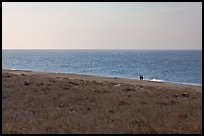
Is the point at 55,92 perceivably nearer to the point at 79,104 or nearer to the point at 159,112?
the point at 79,104

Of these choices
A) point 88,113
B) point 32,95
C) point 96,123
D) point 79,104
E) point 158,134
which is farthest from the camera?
point 32,95

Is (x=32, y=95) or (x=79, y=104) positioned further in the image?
(x=32, y=95)

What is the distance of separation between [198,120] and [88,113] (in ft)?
17.3

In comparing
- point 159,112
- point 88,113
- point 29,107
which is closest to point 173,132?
point 159,112

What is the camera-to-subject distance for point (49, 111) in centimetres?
1587

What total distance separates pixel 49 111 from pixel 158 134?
606cm

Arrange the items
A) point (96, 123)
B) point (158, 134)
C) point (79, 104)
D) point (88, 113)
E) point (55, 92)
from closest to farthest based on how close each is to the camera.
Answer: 1. point (158, 134)
2. point (96, 123)
3. point (88, 113)
4. point (79, 104)
5. point (55, 92)

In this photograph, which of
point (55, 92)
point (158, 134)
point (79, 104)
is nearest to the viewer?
point (158, 134)

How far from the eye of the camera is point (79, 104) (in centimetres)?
1780

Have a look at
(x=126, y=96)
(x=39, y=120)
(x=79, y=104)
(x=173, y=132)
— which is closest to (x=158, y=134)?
(x=173, y=132)

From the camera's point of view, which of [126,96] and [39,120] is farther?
[126,96]

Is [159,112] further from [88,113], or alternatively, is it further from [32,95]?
[32,95]

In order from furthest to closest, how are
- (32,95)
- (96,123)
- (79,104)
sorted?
(32,95)
(79,104)
(96,123)

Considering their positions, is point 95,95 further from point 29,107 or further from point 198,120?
point 198,120
